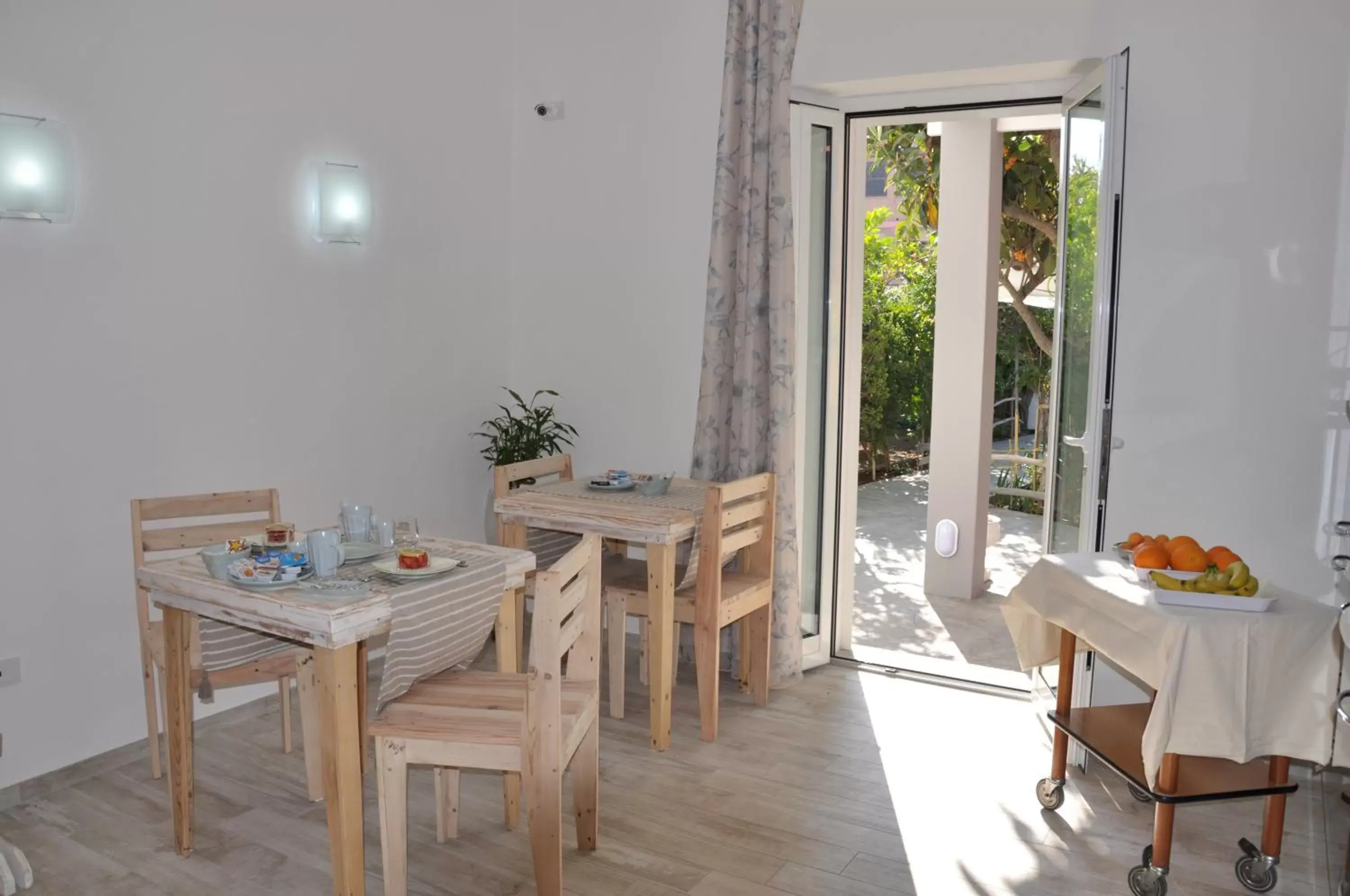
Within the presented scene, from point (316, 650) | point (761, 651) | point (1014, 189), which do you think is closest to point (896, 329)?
point (1014, 189)

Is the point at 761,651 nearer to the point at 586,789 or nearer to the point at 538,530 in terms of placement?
the point at 538,530

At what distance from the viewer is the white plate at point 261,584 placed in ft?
7.81

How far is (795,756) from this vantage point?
131 inches

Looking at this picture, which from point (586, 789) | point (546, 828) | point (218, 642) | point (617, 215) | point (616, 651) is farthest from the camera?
point (617, 215)

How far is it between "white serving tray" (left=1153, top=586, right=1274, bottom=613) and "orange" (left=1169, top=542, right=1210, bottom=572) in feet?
0.39

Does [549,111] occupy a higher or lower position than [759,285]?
higher

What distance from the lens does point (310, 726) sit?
9.74ft

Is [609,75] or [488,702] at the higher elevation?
[609,75]

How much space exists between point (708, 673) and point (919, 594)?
2.26 meters

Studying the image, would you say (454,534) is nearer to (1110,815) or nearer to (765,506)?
(765,506)

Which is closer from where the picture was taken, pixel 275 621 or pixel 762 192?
pixel 275 621

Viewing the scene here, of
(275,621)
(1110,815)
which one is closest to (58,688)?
(275,621)

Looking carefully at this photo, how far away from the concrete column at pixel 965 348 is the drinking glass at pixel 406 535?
10.1ft

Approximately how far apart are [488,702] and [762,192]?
219 cm
